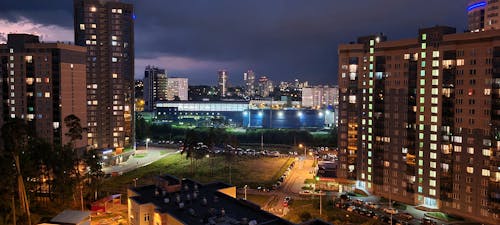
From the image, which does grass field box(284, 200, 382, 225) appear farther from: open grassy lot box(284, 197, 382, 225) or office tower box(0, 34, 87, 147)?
office tower box(0, 34, 87, 147)

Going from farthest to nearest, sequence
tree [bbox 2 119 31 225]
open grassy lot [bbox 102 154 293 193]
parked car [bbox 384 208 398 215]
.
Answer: open grassy lot [bbox 102 154 293 193]
parked car [bbox 384 208 398 215]
tree [bbox 2 119 31 225]

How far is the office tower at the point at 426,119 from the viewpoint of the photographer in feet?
207

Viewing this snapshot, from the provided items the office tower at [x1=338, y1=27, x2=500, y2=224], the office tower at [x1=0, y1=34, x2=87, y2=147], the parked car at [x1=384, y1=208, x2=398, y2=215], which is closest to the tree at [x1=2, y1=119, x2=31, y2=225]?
the office tower at [x1=0, y1=34, x2=87, y2=147]

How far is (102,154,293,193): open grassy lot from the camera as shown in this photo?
300ft

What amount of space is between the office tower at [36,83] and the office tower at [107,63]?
15759 mm

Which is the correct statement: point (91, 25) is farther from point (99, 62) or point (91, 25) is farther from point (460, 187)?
point (460, 187)

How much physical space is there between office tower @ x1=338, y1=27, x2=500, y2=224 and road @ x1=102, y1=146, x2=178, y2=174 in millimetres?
54540

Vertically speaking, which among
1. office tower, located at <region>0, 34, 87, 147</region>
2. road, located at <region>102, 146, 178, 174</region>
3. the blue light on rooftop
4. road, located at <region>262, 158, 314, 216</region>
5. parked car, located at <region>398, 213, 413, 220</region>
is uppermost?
the blue light on rooftop

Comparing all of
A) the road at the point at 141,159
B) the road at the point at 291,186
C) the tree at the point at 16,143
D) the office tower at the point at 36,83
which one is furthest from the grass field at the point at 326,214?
the office tower at the point at 36,83

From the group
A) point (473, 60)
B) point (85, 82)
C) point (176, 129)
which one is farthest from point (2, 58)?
point (473, 60)

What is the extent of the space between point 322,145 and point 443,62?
82.0 metres

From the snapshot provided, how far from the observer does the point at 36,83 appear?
97750 mm

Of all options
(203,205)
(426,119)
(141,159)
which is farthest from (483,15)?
(203,205)

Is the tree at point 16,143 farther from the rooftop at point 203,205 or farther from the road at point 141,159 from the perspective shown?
the road at point 141,159
